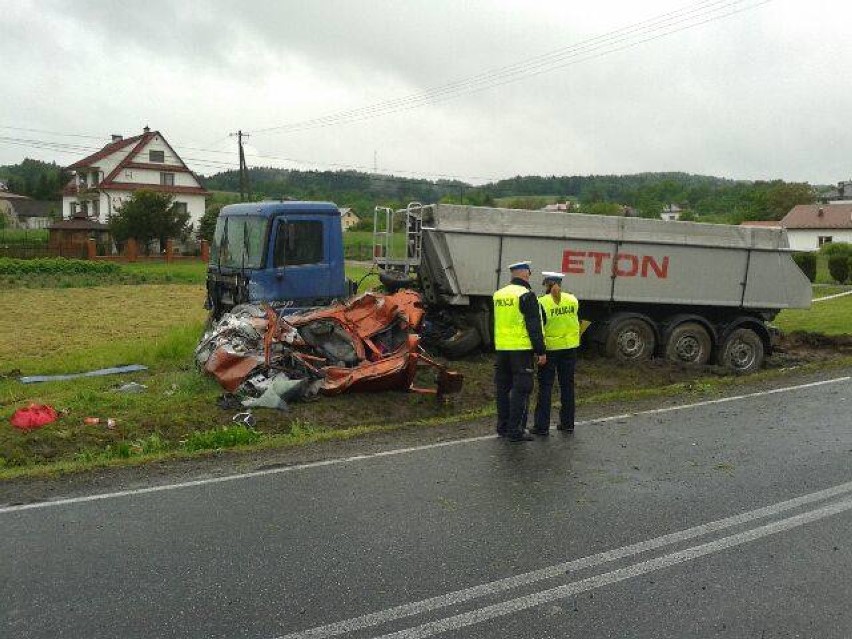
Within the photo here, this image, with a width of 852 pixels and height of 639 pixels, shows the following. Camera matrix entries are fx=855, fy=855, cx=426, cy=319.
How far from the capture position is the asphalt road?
4270mm

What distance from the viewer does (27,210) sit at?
109 m

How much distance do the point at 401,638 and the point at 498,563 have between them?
109 centimetres

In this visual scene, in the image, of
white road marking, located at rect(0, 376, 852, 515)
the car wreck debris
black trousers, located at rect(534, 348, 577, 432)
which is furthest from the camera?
the car wreck debris

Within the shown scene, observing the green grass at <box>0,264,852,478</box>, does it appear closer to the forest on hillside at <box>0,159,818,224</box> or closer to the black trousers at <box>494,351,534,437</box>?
the black trousers at <box>494,351,534,437</box>

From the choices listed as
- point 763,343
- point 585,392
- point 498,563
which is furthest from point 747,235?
point 498,563

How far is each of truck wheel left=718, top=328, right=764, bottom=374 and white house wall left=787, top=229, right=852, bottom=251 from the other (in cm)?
7368

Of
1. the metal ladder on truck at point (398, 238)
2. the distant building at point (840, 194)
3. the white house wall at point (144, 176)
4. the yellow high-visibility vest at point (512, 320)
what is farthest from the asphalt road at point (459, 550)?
the distant building at point (840, 194)

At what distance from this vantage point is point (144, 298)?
2823 centimetres

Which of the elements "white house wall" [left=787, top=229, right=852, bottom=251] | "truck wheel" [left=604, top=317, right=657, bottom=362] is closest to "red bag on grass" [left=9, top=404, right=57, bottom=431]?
"truck wheel" [left=604, top=317, right=657, bottom=362]

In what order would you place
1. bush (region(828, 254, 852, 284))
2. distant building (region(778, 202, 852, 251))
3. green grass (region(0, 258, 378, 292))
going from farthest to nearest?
distant building (region(778, 202, 852, 251))
bush (region(828, 254, 852, 284))
green grass (region(0, 258, 378, 292))

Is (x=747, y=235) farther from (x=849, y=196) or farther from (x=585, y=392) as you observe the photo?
(x=849, y=196)

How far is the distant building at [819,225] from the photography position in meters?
82.3

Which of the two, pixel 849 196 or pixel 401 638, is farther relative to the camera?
pixel 849 196

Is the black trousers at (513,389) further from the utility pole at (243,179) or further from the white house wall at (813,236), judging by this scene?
the white house wall at (813,236)
